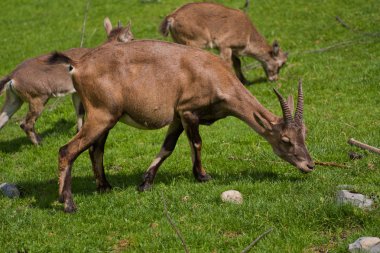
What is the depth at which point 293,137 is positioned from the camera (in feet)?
30.2

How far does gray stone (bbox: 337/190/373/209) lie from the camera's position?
300 inches

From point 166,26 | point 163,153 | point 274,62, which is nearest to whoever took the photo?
point 163,153

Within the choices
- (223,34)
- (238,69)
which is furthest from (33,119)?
(238,69)

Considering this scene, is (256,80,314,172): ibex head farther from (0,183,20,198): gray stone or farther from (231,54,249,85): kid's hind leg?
(231,54,249,85): kid's hind leg

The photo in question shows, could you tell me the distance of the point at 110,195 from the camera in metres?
9.07

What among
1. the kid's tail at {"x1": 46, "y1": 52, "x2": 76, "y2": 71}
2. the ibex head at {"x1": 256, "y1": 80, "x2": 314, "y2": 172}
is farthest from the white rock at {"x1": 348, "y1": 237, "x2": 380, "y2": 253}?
the kid's tail at {"x1": 46, "y1": 52, "x2": 76, "y2": 71}

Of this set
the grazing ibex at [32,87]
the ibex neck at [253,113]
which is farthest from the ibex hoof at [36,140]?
the ibex neck at [253,113]

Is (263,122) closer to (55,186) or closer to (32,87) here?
(55,186)

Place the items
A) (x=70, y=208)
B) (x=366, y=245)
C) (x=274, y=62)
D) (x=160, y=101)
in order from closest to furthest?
(x=366, y=245) < (x=70, y=208) < (x=160, y=101) < (x=274, y=62)

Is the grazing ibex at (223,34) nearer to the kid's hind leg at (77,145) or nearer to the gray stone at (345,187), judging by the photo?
the kid's hind leg at (77,145)

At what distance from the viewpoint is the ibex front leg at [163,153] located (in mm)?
9297

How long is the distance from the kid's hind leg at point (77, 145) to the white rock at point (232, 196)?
186cm

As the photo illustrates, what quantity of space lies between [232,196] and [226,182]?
39.3 inches

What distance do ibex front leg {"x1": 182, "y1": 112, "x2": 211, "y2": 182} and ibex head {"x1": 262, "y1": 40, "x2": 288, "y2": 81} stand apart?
7.34 m
